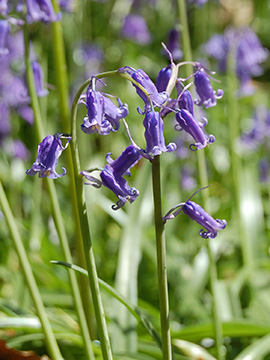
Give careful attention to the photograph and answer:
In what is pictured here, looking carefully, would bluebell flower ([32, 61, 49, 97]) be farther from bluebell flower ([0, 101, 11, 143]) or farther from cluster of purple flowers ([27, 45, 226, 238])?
bluebell flower ([0, 101, 11, 143])

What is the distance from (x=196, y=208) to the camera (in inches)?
57.9

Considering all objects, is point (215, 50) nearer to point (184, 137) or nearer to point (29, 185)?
point (184, 137)

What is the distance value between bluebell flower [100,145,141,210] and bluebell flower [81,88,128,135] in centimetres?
8

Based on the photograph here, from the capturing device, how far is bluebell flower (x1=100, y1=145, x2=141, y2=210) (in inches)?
54.6

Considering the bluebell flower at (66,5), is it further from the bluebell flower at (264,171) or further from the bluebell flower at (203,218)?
the bluebell flower at (264,171)

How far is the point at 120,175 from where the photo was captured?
55.6 inches

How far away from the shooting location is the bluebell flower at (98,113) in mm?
1373

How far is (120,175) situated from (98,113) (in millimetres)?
169

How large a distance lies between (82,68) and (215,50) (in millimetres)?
1403

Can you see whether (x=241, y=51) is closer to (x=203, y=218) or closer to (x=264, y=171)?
(x=264, y=171)

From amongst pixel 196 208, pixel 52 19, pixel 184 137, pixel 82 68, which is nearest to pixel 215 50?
pixel 184 137

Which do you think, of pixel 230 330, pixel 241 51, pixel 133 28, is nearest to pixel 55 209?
pixel 230 330

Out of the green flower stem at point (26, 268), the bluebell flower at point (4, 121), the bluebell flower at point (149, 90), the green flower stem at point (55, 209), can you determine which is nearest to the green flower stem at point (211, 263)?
the green flower stem at point (55, 209)

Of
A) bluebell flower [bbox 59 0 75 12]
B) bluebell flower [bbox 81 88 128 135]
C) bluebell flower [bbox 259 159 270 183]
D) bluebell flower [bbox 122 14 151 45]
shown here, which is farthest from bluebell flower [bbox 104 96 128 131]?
bluebell flower [bbox 122 14 151 45]
